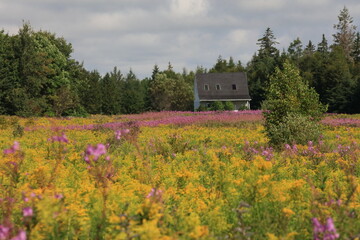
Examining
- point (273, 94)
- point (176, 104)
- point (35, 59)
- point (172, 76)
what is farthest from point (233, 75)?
point (273, 94)

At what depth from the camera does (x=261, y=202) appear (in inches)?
186

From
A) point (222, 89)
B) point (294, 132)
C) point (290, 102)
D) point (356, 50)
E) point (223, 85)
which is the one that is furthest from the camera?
point (356, 50)

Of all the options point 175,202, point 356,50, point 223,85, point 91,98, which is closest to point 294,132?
point 175,202

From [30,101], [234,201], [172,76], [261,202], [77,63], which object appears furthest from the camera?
[172,76]

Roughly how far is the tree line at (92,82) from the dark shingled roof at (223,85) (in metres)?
2.57

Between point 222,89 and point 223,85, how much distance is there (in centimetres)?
79

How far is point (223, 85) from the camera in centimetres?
5853

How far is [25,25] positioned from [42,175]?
39.6 meters

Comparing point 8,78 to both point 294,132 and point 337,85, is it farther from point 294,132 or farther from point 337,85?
point 337,85

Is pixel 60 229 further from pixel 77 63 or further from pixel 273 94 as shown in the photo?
pixel 77 63

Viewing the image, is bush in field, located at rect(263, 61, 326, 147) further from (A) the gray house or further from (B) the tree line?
(A) the gray house

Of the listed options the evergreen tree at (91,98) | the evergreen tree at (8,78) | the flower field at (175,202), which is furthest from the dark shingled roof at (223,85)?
the flower field at (175,202)

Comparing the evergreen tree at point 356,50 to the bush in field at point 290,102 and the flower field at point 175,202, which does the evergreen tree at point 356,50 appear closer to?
the bush in field at point 290,102

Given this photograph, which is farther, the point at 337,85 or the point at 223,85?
the point at 223,85
